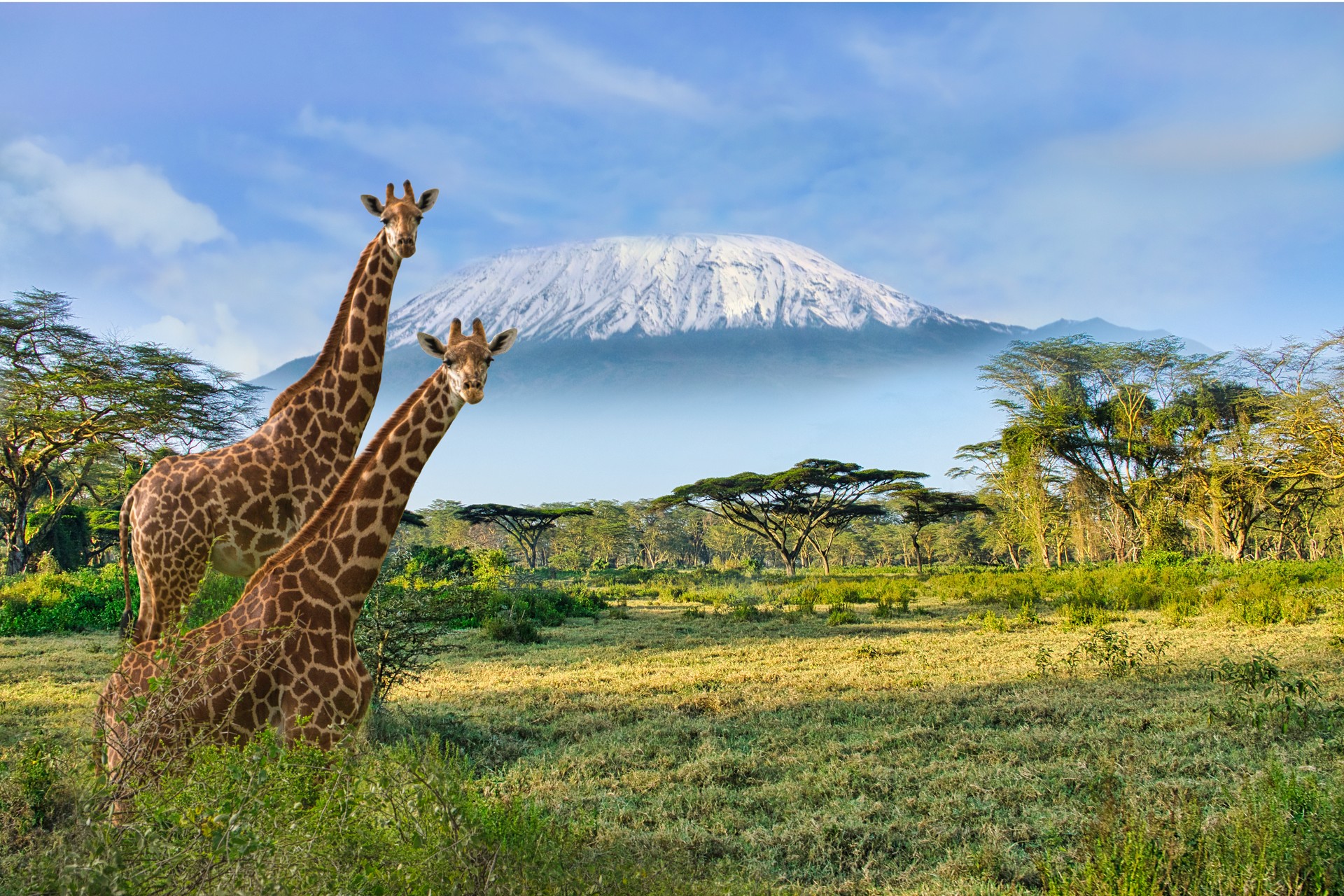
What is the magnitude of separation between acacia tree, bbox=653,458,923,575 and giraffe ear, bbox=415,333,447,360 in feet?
102

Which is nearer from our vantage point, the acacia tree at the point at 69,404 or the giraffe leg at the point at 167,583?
the giraffe leg at the point at 167,583

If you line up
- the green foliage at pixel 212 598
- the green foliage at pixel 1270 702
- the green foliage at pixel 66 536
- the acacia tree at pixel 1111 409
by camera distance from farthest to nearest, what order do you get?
the acacia tree at pixel 1111 409, the green foliage at pixel 66 536, the green foliage at pixel 1270 702, the green foliage at pixel 212 598

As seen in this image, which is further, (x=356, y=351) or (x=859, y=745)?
(x=859, y=745)

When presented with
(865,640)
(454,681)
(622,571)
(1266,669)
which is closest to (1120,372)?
(622,571)

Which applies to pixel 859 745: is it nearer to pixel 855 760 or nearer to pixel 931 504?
pixel 855 760

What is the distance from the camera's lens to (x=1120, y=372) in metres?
37.9

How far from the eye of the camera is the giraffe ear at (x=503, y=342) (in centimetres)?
279

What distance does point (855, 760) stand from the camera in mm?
6023

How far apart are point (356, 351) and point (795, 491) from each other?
3394 cm

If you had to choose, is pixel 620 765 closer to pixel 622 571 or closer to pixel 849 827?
pixel 849 827

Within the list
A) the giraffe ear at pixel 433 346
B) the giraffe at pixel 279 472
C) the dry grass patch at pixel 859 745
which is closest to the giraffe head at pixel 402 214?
the giraffe at pixel 279 472

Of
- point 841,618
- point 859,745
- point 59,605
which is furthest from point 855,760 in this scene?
point 59,605

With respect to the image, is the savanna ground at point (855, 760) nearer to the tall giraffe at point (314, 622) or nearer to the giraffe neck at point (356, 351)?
the tall giraffe at point (314, 622)

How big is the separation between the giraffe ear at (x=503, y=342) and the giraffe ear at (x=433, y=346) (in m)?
0.18
